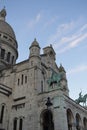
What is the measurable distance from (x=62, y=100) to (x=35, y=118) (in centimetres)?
523

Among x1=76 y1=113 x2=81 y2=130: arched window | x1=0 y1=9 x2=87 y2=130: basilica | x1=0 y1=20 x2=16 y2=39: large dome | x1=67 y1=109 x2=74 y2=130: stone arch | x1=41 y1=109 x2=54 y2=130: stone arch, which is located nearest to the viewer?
x1=0 y1=9 x2=87 y2=130: basilica

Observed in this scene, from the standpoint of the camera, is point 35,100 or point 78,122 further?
point 78,122

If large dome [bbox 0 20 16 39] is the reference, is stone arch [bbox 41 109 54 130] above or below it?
below

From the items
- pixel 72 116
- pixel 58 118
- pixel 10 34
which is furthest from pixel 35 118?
pixel 10 34

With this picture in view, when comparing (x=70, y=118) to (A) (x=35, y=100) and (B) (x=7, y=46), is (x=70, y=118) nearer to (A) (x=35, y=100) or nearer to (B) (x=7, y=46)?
(A) (x=35, y=100)

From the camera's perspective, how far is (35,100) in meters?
33.8

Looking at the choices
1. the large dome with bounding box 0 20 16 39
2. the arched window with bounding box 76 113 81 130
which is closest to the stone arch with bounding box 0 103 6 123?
the arched window with bounding box 76 113 81 130

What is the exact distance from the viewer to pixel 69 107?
109ft

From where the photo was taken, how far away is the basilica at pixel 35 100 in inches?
1240

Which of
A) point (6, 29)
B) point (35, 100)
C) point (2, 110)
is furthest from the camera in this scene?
point (6, 29)

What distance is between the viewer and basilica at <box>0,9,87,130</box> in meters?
Answer: 31.5

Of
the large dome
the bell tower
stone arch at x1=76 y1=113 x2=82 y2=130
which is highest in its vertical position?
the large dome

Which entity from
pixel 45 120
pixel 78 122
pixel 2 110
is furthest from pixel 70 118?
pixel 2 110

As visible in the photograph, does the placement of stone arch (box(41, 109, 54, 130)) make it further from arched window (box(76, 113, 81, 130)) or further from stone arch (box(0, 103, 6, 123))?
stone arch (box(0, 103, 6, 123))
